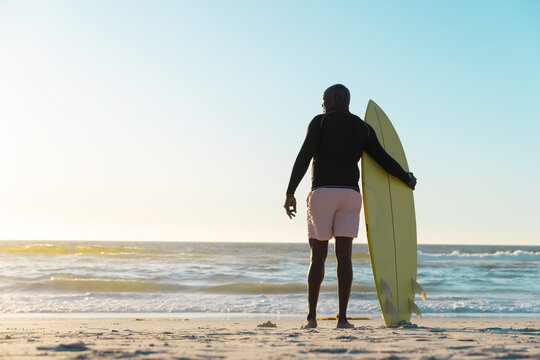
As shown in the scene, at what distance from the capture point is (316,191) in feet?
10.7

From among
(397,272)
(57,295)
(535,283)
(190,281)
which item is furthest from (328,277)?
(397,272)

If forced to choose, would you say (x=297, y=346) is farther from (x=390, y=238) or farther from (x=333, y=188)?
(x=390, y=238)

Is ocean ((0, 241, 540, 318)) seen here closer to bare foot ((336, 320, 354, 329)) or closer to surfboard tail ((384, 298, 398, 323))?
surfboard tail ((384, 298, 398, 323))

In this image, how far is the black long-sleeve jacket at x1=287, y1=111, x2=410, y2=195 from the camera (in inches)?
129

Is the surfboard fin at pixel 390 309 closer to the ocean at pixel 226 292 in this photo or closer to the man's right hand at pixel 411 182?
the man's right hand at pixel 411 182

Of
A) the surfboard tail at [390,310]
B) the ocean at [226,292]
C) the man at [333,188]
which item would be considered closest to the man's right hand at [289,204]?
the man at [333,188]

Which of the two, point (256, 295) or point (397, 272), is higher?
point (397, 272)

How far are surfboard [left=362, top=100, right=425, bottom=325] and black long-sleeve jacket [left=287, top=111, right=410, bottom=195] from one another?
382mm

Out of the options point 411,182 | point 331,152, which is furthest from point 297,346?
point 411,182

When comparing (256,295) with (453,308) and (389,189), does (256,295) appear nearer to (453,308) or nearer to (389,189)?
(453,308)

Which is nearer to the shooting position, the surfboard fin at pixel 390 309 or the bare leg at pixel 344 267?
the bare leg at pixel 344 267

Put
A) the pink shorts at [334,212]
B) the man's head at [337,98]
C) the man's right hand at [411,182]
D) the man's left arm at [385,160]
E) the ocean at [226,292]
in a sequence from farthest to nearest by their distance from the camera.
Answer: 1. the ocean at [226,292]
2. the man's right hand at [411,182]
3. the man's left arm at [385,160]
4. the man's head at [337,98]
5. the pink shorts at [334,212]

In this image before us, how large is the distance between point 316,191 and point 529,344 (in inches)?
56.2

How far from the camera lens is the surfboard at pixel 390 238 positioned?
3.61 m
